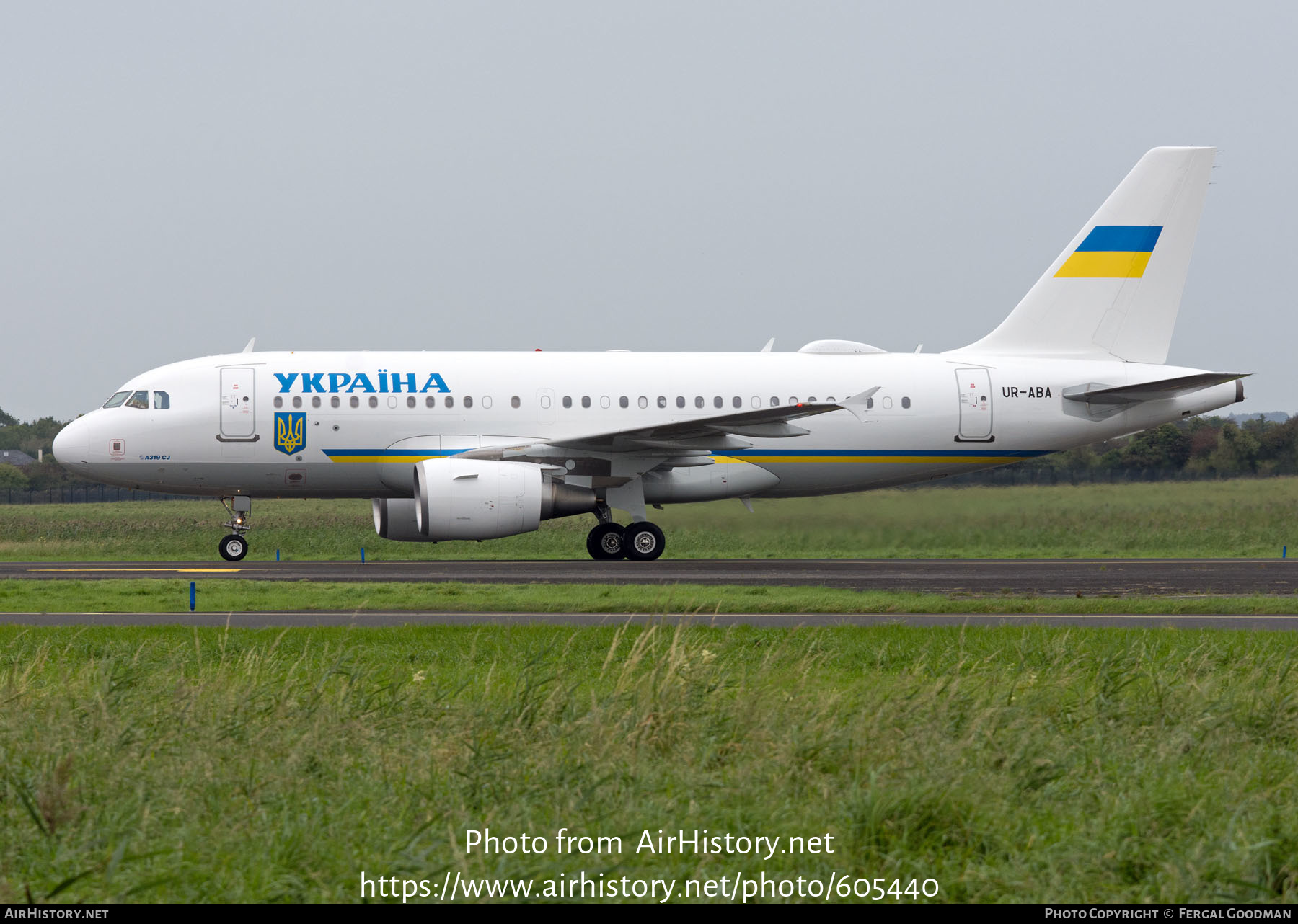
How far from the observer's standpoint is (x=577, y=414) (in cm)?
2725

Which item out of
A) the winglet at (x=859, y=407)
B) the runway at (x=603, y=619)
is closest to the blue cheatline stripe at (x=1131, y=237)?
the winglet at (x=859, y=407)

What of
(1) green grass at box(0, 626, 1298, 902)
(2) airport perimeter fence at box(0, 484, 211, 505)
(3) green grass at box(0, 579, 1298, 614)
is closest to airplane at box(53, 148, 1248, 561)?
(3) green grass at box(0, 579, 1298, 614)

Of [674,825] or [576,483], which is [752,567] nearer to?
[576,483]

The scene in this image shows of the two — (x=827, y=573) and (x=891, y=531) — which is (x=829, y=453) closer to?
(x=891, y=531)

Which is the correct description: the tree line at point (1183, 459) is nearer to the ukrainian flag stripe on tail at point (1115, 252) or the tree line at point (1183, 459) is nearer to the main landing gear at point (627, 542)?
the ukrainian flag stripe on tail at point (1115, 252)

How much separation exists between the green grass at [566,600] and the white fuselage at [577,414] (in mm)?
7105

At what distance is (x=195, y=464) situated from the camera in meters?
26.4

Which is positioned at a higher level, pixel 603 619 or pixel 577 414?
pixel 577 414

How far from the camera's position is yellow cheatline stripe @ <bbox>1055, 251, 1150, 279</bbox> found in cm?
2948

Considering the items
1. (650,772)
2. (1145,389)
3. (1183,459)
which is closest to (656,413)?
(1145,389)

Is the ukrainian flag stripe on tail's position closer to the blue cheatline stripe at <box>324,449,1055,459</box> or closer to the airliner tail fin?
the airliner tail fin

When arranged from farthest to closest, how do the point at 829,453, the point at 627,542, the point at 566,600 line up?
the point at 829,453 < the point at 627,542 < the point at 566,600

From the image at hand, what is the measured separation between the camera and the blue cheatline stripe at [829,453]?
86.7 ft

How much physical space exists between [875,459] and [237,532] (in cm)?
1352
